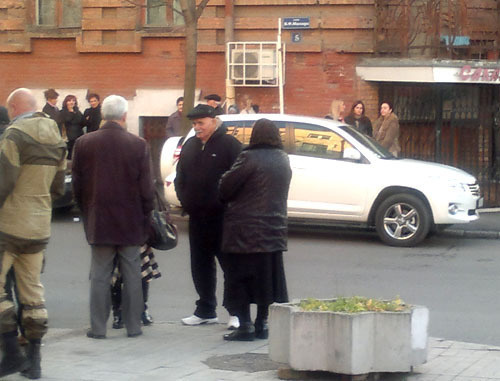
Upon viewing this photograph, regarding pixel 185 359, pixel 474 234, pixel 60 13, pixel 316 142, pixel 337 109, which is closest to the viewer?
pixel 185 359

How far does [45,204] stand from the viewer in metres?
7.52

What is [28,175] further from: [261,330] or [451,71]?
[451,71]

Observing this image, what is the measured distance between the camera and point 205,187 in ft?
30.2

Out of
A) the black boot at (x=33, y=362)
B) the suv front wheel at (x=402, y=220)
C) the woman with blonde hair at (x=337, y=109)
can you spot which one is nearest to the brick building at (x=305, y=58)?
the woman with blonde hair at (x=337, y=109)

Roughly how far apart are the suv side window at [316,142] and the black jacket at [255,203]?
644 cm

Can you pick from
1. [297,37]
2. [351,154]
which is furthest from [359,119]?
[351,154]

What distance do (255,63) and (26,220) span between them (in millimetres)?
13766

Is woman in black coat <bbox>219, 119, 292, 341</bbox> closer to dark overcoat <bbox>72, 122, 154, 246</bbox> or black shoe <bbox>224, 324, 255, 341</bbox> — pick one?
black shoe <bbox>224, 324, 255, 341</bbox>

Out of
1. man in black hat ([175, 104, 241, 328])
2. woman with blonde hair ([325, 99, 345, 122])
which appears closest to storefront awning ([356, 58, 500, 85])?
woman with blonde hair ([325, 99, 345, 122])

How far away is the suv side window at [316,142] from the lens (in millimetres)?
15008

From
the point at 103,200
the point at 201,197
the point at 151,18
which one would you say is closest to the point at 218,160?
the point at 201,197

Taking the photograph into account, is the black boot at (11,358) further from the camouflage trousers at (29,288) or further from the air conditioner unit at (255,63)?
the air conditioner unit at (255,63)

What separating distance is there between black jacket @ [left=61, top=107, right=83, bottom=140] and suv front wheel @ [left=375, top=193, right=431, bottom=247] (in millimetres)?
7130

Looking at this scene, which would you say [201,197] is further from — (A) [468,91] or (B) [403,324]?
(A) [468,91]
